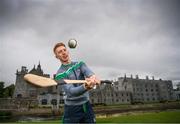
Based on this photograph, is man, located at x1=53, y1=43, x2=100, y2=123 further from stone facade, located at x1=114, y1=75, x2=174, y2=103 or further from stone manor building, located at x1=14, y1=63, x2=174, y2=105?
stone facade, located at x1=114, y1=75, x2=174, y2=103

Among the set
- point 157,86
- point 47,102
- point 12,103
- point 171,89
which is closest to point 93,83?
point 12,103

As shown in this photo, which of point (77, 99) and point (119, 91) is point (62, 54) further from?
point (119, 91)

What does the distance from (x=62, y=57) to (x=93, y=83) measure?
21.9 inches

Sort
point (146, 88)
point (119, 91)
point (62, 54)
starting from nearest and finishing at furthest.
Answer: point (62, 54)
point (119, 91)
point (146, 88)

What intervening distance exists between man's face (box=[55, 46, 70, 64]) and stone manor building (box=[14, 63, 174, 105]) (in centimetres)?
3539

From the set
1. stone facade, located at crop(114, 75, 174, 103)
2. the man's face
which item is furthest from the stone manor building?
the man's face

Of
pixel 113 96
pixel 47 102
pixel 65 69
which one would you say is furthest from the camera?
pixel 113 96

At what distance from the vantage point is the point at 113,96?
50.3 m

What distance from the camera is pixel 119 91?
5222 centimetres

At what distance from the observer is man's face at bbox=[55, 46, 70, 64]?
2.18 m

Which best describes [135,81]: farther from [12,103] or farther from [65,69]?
[65,69]

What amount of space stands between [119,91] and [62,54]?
51.1 meters

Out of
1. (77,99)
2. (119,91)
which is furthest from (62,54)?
(119,91)

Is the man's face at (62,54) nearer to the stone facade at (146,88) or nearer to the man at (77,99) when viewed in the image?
the man at (77,99)
